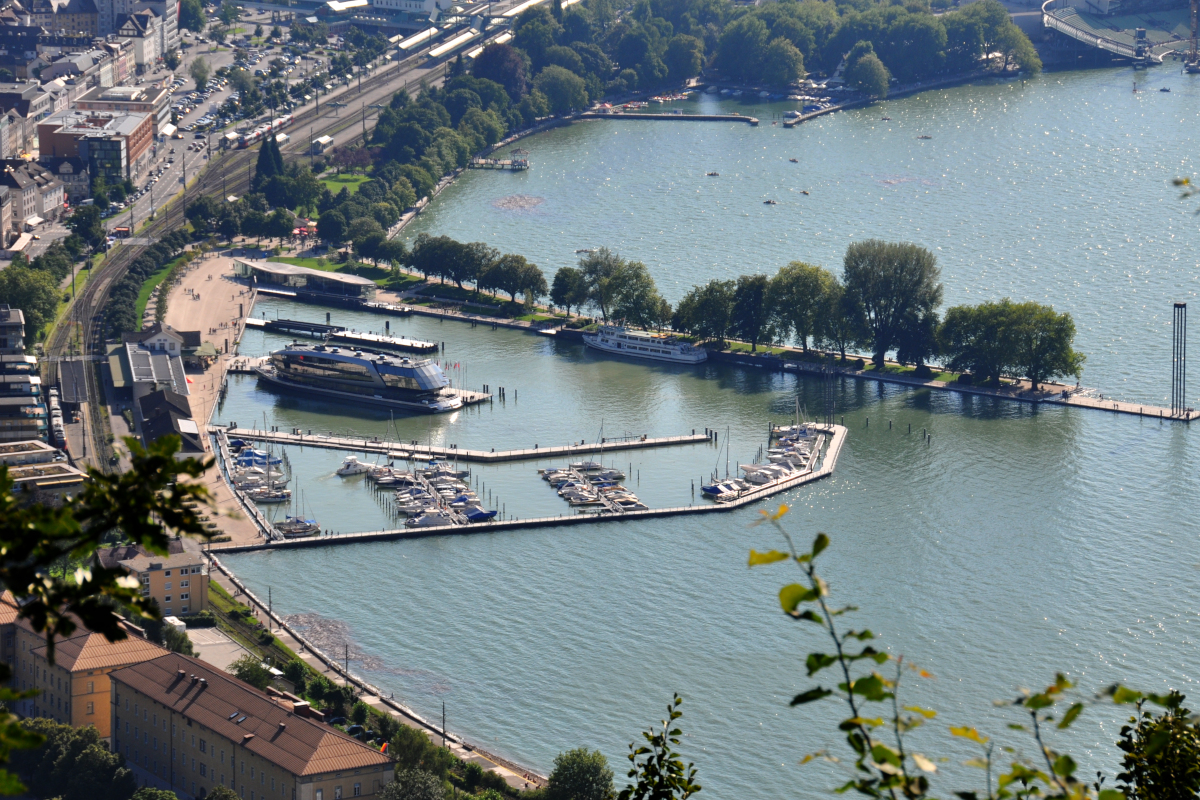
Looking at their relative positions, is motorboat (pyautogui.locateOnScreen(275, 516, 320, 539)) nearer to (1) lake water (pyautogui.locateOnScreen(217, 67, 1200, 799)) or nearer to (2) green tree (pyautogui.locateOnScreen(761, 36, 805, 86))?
(1) lake water (pyautogui.locateOnScreen(217, 67, 1200, 799))

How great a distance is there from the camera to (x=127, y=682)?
87.4 feet

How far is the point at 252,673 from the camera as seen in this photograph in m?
27.1

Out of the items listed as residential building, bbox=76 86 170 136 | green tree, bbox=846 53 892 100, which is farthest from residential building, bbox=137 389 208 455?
green tree, bbox=846 53 892 100

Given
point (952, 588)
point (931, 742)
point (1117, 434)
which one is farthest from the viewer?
point (1117, 434)

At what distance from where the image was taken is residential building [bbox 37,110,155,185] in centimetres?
6091

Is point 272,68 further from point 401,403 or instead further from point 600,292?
point 401,403

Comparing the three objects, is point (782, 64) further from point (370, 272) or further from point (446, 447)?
point (446, 447)

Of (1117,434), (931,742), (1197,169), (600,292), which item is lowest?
(931,742)

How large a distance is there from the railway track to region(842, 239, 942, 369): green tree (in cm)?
1792

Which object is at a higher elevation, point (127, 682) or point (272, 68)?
point (272, 68)

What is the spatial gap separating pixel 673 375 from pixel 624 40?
37936 millimetres

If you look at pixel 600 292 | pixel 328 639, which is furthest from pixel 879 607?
pixel 600 292

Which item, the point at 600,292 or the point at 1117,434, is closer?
the point at 1117,434

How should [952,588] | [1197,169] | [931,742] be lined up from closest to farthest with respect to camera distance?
1. [931,742]
2. [952,588]
3. [1197,169]
